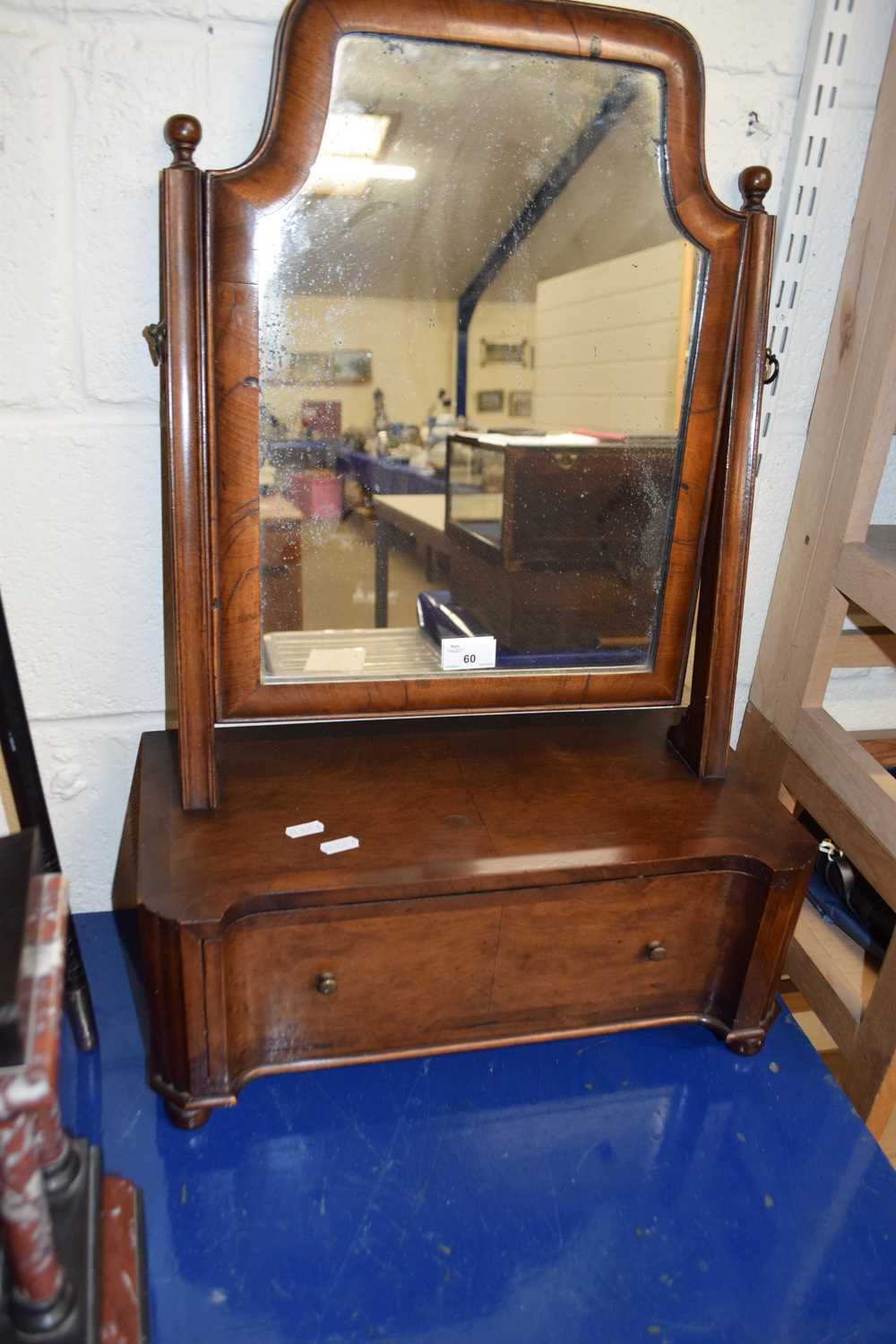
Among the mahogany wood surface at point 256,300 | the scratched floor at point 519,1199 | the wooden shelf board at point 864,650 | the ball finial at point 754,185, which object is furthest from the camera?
the wooden shelf board at point 864,650

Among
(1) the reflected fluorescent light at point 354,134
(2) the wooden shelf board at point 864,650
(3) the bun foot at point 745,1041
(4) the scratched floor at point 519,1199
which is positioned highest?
(1) the reflected fluorescent light at point 354,134

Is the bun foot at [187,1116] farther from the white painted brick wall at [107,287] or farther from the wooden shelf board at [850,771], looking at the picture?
the wooden shelf board at [850,771]

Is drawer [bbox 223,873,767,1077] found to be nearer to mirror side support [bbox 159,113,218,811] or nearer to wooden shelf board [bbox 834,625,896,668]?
mirror side support [bbox 159,113,218,811]

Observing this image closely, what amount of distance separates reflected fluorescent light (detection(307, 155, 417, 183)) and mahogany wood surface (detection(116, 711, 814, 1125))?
1.92 ft

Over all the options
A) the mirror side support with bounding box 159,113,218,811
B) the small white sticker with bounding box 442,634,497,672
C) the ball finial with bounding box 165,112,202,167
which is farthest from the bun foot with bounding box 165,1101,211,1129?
the ball finial with bounding box 165,112,202,167

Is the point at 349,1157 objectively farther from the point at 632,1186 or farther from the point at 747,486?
the point at 747,486

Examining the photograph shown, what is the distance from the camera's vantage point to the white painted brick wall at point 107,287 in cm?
84

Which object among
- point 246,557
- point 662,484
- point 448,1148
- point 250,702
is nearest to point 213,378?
point 246,557

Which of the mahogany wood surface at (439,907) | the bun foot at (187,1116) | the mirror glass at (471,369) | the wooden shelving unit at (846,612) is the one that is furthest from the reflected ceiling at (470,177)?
the bun foot at (187,1116)

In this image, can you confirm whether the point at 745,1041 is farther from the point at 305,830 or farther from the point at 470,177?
the point at 470,177

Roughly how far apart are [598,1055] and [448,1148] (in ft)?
0.65

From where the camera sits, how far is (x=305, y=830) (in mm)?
849

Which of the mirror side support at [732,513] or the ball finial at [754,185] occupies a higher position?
the ball finial at [754,185]

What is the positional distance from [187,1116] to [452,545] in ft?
2.04
